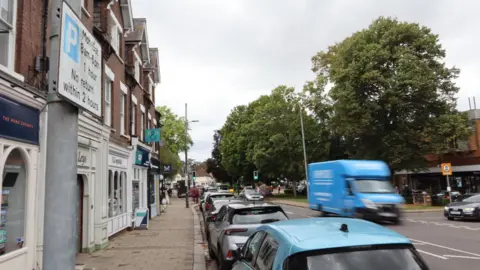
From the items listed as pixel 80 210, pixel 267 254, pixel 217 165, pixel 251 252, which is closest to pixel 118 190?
→ pixel 80 210

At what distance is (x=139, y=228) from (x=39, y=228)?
364 inches

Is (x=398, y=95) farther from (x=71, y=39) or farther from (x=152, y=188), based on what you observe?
(x=71, y=39)

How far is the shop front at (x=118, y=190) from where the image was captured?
1365 centimetres

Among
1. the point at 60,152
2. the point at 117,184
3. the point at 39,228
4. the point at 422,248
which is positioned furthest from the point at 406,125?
the point at 60,152

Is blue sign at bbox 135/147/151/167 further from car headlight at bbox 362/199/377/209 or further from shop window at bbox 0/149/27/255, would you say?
shop window at bbox 0/149/27/255

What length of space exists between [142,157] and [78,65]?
1671cm

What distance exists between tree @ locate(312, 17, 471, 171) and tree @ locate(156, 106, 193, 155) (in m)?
32.6

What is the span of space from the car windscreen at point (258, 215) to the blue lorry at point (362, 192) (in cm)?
841

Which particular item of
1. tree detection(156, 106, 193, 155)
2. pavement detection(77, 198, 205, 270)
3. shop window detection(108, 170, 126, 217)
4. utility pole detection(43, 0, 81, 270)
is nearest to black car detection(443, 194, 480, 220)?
pavement detection(77, 198, 205, 270)

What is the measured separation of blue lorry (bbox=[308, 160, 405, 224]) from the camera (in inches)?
639

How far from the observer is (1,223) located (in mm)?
6758

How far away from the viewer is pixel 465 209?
794 inches

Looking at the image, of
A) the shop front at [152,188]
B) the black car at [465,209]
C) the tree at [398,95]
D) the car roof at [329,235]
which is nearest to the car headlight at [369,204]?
the black car at [465,209]

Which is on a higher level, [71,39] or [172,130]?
[172,130]
